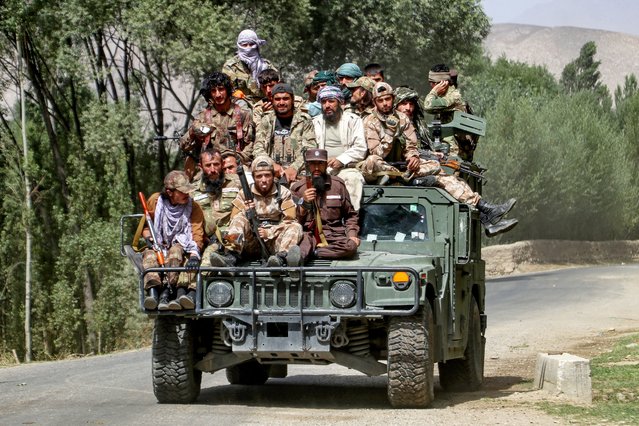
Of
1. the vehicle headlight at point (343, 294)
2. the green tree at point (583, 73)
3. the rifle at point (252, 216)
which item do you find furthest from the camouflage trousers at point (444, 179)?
the green tree at point (583, 73)

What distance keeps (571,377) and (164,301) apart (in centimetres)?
377

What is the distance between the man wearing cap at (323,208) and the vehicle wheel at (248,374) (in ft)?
9.32

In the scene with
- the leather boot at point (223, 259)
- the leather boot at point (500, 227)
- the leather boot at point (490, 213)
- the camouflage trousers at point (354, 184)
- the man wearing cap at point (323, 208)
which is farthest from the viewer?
the leather boot at point (490, 213)

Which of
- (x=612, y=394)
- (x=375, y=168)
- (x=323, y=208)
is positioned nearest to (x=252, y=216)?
(x=323, y=208)

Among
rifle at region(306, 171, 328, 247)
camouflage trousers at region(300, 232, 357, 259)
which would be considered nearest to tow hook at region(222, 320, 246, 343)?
camouflage trousers at region(300, 232, 357, 259)

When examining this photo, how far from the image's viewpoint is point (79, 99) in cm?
3944

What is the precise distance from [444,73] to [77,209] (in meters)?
20.8

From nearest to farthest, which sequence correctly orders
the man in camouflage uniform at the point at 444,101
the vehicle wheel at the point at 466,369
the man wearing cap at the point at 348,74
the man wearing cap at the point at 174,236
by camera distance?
the man wearing cap at the point at 174,236, the vehicle wheel at the point at 466,369, the man wearing cap at the point at 348,74, the man in camouflage uniform at the point at 444,101

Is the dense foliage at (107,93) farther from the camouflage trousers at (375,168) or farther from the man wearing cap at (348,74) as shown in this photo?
the camouflage trousers at (375,168)

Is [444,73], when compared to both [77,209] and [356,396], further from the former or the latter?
[77,209]

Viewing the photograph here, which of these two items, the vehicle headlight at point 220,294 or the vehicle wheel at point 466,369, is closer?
the vehicle headlight at point 220,294

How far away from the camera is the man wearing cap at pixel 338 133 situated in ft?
43.6

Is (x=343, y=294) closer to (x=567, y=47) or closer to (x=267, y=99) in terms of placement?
(x=267, y=99)

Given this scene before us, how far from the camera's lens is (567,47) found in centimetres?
18450
